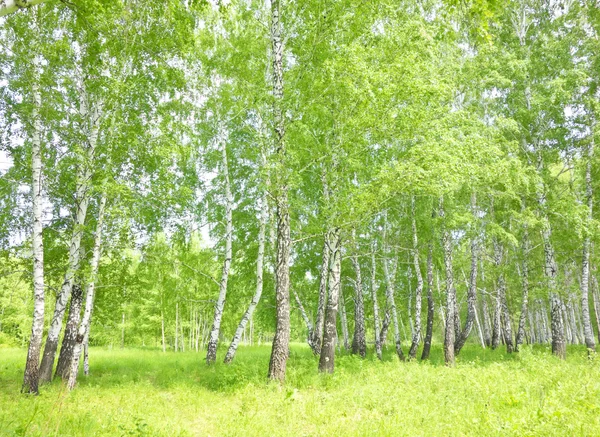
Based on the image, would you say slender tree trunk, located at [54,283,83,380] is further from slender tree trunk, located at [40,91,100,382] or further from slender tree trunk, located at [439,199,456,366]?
slender tree trunk, located at [439,199,456,366]

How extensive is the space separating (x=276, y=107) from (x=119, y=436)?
26.0 ft

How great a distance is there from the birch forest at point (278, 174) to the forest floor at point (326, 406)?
2.4 inches

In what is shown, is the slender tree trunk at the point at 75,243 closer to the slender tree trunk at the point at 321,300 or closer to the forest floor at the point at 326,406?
the forest floor at the point at 326,406

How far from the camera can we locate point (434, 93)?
9.59 m

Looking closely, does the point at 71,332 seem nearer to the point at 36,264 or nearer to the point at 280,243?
the point at 36,264

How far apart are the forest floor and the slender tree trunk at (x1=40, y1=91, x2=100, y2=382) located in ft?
3.97

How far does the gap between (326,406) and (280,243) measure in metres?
4.23

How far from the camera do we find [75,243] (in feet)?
35.1

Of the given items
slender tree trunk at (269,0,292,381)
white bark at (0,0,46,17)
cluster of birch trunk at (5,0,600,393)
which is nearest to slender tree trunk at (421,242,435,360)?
cluster of birch trunk at (5,0,600,393)

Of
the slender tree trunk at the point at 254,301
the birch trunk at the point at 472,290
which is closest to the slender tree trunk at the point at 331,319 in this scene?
the slender tree trunk at the point at 254,301

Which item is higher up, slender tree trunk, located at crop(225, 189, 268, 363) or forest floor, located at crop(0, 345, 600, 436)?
slender tree trunk, located at crop(225, 189, 268, 363)

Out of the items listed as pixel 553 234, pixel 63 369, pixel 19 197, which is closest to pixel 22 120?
pixel 19 197

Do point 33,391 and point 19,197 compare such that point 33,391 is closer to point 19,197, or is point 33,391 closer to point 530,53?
point 19,197

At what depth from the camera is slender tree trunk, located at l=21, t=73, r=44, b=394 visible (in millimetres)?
9305
